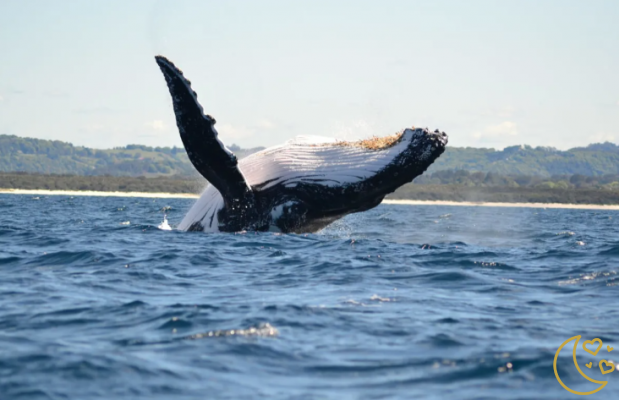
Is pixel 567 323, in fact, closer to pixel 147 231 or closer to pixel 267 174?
pixel 267 174

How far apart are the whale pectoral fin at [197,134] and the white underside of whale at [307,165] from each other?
31.7 inches

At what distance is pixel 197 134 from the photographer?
916 cm

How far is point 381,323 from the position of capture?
5992 millimetres

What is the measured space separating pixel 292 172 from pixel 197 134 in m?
1.64

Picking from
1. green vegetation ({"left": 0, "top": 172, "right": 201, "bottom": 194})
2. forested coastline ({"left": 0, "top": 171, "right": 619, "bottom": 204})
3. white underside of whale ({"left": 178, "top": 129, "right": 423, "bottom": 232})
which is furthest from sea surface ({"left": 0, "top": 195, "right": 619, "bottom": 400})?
forested coastline ({"left": 0, "top": 171, "right": 619, "bottom": 204})

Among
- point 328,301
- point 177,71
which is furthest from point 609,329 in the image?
point 177,71

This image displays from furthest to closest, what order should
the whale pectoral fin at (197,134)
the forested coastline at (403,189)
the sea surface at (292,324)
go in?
the forested coastline at (403,189) < the whale pectoral fin at (197,134) < the sea surface at (292,324)

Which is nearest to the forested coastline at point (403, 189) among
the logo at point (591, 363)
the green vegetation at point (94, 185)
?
the green vegetation at point (94, 185)

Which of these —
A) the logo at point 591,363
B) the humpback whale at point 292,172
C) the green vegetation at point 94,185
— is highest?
the green vegetation at point 94,185

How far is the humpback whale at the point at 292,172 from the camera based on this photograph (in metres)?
9.19

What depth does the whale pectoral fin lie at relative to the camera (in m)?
8.95

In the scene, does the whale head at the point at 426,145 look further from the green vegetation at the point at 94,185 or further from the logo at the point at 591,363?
the green vegetation at the point at 94,185

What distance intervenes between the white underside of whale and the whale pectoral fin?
0.80 m

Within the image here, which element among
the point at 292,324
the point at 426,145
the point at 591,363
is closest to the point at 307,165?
the point at 426,145
